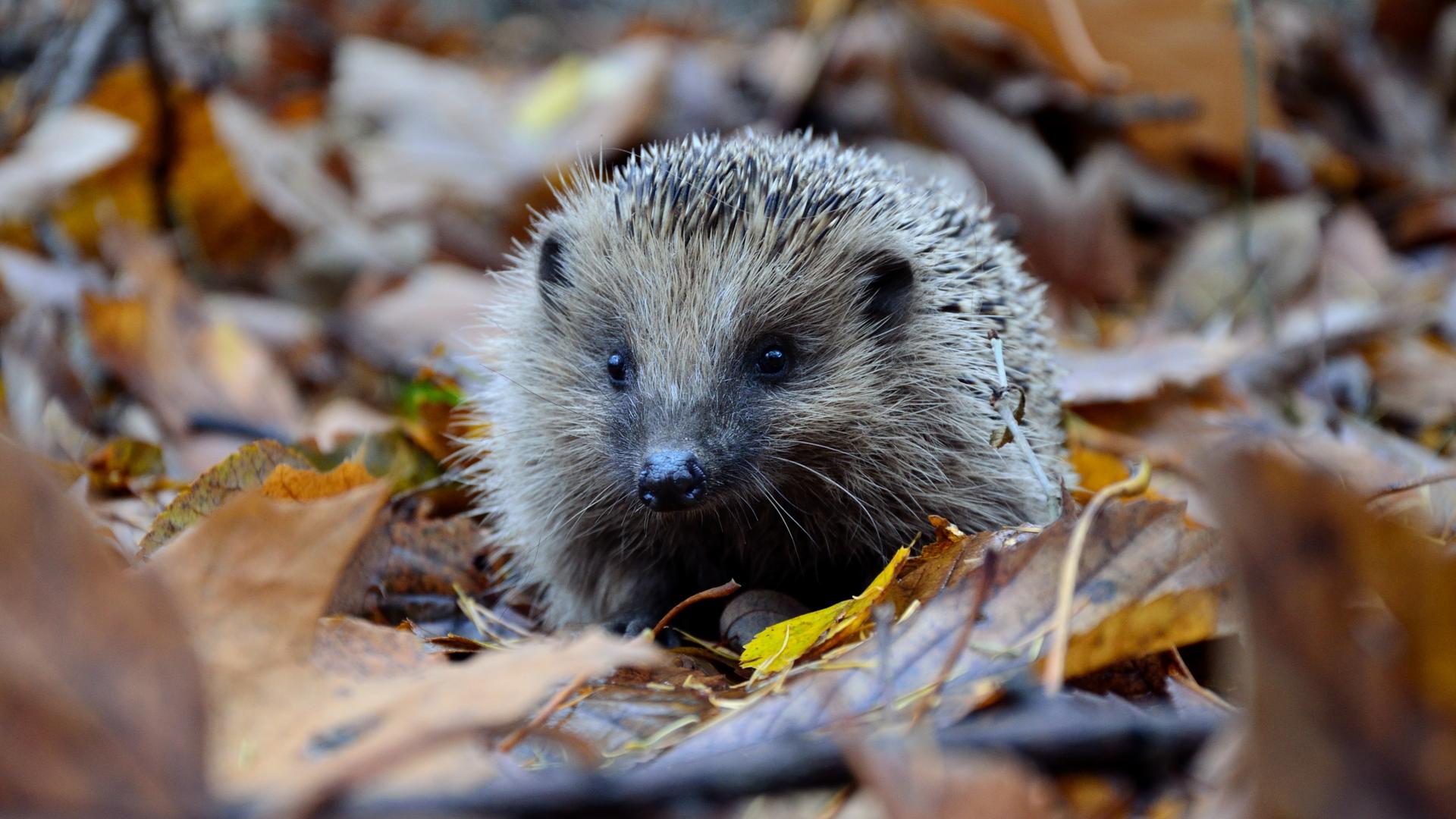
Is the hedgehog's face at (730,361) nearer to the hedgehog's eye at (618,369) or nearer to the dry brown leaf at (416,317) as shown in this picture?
the hedgehog's eye at (618,369)

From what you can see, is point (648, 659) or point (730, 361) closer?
point (648, 659)

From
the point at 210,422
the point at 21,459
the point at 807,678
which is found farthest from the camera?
the point at 210,422

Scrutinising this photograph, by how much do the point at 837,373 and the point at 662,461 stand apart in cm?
59

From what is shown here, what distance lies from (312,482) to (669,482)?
75 centimetres

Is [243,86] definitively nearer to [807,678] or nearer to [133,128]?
[133,128]

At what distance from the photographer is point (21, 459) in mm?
1229

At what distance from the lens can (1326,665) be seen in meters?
1.15

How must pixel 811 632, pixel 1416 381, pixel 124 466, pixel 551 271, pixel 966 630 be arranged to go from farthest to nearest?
pixel 1416 381, pixel 124 466, pixel 551 271, pixel 811 632, pixel 966 630

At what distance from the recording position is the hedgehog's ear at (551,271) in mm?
3133

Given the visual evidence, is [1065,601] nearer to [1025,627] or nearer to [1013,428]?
[1025,627]

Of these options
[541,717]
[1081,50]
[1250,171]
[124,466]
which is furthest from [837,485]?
[1081,50]

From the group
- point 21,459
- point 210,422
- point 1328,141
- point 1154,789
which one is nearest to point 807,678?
point 1154,789

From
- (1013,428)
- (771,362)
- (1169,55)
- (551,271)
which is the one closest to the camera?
(1013,428)

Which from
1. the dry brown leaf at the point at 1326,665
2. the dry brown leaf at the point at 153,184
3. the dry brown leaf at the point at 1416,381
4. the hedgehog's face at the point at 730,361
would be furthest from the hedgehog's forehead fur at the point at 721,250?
the dry brown leaf at the point at 153,184
